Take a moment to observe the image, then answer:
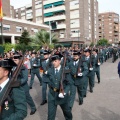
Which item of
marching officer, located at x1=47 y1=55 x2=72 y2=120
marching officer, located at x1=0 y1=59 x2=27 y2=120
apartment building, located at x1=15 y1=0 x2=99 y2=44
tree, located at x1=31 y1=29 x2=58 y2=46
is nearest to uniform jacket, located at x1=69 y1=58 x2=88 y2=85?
marching officer, located at x1=47 y1=55 x2=72 y2=120

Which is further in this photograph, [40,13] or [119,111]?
[40,13]

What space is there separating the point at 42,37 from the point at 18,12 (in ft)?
177

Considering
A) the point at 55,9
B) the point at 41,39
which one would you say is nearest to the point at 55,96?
the point at 41,39

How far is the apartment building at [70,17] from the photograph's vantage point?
5669 cm

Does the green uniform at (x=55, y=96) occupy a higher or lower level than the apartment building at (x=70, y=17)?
lower

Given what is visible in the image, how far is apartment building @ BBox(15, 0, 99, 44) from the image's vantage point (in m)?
56.7

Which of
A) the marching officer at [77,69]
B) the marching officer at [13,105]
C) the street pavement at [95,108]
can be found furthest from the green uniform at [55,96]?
the marching officer at [77,69]

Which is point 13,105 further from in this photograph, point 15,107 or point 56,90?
point 56,90

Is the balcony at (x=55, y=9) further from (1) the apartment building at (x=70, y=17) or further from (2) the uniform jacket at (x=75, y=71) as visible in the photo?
(2) the uniform jacket at (x=75, y=71)

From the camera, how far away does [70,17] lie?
58469mm

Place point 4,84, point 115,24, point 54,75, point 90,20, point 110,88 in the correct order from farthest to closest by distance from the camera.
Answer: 1. point 115,24
2. point 90,20
3. point 110,88
4. point 54,75
5. point 4,84

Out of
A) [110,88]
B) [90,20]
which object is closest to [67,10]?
[90,20]

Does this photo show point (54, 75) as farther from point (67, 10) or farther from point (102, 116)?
point (67, 10)

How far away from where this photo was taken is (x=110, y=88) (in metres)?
8.80
